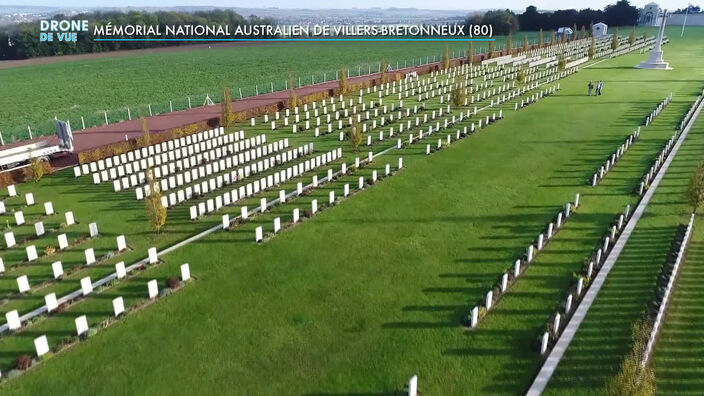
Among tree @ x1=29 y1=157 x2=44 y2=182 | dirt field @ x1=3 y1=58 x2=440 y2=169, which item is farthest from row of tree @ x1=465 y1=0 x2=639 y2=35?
tree @ x1=29 y1=157 x2=44 y2=182

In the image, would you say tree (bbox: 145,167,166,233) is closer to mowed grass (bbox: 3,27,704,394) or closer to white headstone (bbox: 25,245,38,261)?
mowed grass (bbox: 3,27,704,394)

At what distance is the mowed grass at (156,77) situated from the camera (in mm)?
44281

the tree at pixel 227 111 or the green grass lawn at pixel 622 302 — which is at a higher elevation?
the tree at pixel 227 111

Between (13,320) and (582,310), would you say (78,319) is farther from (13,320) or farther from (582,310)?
(582,310)

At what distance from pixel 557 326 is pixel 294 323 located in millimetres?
6629

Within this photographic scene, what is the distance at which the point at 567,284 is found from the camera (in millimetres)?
13852

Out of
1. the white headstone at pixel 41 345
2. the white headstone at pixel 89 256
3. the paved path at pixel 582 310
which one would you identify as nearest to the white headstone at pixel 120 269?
the white headstone at pixel 89 256

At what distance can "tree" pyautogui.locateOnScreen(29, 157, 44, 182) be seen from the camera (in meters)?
22.9

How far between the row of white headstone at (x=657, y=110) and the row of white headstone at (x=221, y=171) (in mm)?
24173

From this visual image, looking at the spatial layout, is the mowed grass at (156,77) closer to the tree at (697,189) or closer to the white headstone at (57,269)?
the white headstone at (57,269)

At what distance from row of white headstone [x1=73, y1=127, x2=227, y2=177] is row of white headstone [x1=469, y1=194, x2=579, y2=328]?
1926 cm

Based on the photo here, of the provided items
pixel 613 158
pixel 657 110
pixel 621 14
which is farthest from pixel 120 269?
pixel 621 14

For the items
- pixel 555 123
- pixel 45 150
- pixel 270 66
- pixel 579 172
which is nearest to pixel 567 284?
pixel 579 172

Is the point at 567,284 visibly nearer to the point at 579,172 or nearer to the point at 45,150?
the point at 579,172
